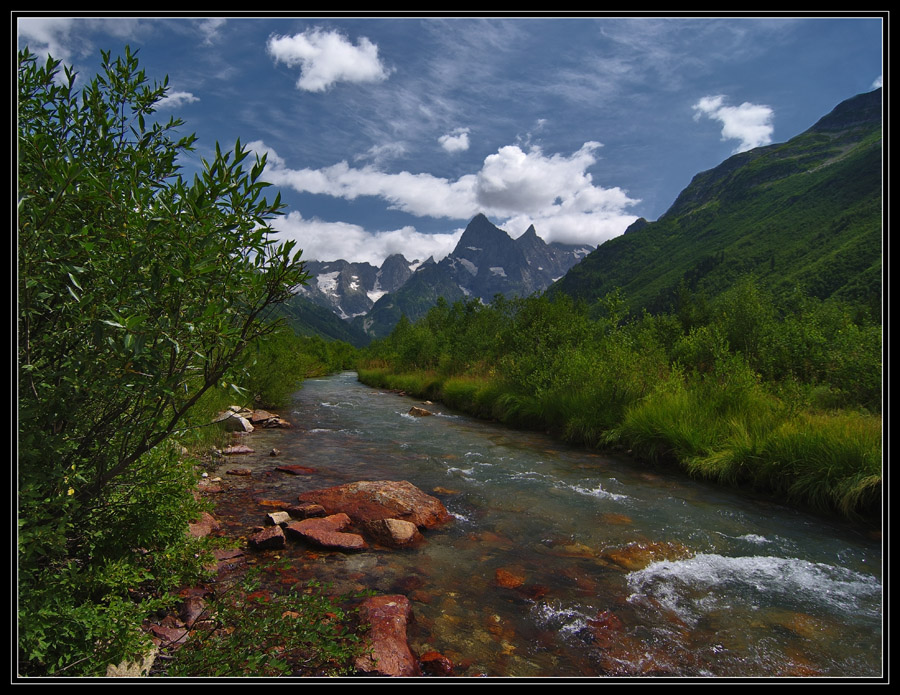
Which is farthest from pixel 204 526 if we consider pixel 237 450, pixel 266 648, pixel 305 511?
pixel 237 450

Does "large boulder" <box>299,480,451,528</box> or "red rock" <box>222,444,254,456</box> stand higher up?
"large boulder" <box>299,480,451,528</box>

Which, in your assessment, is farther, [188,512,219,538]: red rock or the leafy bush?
[188,512,219,538]: red rock

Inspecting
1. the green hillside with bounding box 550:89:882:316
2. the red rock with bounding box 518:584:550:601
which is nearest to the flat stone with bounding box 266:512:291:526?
the red rock with bounding box 518:584:550:601

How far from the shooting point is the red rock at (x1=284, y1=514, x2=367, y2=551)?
6.92 metres

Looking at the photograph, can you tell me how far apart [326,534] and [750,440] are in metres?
10.6

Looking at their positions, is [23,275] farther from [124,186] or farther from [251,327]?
[251,327]

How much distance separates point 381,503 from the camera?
8328mm

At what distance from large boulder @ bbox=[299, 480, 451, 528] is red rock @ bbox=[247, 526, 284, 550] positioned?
1424 mm

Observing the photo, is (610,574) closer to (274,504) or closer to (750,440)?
(274,504)

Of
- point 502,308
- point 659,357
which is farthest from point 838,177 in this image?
point 659,357

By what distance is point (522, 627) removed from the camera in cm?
512

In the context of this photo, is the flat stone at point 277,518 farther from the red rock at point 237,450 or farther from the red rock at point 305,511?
the red rock at point 237,450

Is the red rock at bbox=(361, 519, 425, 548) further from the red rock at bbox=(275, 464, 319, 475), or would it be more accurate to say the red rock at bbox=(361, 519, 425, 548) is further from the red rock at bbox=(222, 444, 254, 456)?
the red rock at bbox=(222, 444, 254, 456)
